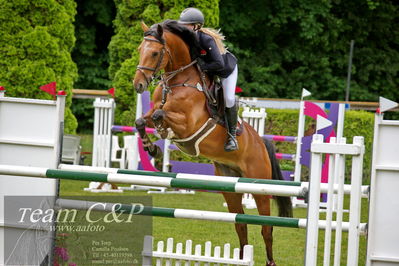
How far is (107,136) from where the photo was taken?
10234 millimetres

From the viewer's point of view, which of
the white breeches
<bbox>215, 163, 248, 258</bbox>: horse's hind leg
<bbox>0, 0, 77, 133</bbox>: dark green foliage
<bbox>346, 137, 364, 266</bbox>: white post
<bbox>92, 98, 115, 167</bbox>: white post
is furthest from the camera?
<bbox>0, 0, 77, 133</bbox>: dark green foliage

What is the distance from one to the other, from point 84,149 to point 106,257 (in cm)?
→ 1109

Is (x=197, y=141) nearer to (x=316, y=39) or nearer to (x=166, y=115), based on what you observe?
(x=166, y=115)

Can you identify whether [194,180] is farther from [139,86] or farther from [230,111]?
[230,111]

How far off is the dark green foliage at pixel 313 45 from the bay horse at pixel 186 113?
496 inches

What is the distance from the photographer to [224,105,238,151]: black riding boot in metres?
5.78

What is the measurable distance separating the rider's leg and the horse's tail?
1.89 ft

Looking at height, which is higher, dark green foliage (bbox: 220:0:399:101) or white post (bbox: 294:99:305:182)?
dark green foliage (bbox: 220:0:399:101)

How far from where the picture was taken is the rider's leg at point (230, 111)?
5.79 m

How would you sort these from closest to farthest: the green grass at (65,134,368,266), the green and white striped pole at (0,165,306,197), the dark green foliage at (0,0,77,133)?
the green and white striped pole at (0,165,306,197), the green grass at (65,134,368,266), the dark green foliage at (0,0,77,133)

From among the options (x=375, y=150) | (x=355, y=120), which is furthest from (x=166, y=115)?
(x=355, y=120)

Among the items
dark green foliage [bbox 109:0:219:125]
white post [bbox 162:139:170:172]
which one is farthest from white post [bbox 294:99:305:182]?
dark green foliage [bbox 109:0:219:125]

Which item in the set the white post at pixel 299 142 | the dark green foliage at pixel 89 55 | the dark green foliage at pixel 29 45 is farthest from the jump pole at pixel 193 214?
the dark green foliage at pixel 89 55

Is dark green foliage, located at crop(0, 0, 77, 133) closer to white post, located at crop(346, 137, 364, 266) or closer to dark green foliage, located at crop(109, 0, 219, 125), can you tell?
dark green foliage, located at crop(109, 0, 219, 125)
